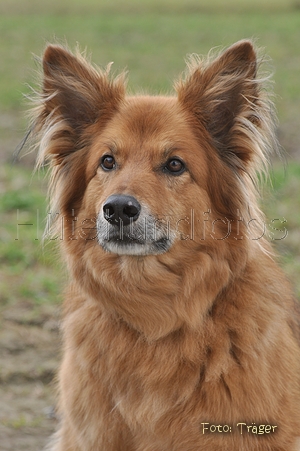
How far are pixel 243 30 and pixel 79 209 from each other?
1795 cm

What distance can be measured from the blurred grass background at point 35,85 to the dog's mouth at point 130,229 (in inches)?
35.8

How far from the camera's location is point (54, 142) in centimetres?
414

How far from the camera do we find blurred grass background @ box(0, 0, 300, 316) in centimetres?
657

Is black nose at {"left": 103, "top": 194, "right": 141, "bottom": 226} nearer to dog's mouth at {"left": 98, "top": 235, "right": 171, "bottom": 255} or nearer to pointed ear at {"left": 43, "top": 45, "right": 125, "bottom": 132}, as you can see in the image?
dog's mouth at {"left": 98, "top": 235, "right": 171, "bottom": 255}

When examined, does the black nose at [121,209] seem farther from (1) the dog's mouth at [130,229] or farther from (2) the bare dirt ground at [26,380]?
(2) the bare dirt ground at [26,380]

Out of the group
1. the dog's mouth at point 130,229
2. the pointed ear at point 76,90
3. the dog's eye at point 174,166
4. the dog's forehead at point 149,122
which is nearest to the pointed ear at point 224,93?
the dog's forehead at point 149,122

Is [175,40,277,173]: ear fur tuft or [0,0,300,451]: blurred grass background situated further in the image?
[0,0,300,451]: blurred grass background

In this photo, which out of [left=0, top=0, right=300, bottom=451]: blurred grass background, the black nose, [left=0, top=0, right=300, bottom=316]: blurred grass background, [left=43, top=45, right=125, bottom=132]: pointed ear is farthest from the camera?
[left=0, top=0, right=300, bottom=316]: blurred grass background

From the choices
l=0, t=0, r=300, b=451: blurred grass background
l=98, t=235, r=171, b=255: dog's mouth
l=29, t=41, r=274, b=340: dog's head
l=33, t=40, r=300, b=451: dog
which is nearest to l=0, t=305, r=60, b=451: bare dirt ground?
l=0, t=0, r=300, b=451: blurred grass background

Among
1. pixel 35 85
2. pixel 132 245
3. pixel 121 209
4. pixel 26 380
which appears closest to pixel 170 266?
pixel 132 245

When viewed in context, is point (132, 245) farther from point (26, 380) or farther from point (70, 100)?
point (26, 380)

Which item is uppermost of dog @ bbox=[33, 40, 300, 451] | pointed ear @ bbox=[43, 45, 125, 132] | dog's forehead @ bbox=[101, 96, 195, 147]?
pointed ear @ bbox=[43, 45, 125, 132]

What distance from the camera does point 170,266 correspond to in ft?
12.4

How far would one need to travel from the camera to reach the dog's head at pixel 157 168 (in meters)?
3.71
